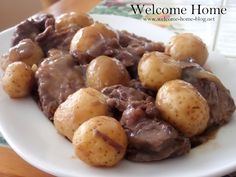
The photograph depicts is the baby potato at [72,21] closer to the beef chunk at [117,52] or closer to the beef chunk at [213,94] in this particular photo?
the beef chunk at [117,52]

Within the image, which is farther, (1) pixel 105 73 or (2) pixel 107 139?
(1) pixel 105 73

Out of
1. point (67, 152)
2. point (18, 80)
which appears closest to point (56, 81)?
point (18, 80)

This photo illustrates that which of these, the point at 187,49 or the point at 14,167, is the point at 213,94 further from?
the point at 14,167

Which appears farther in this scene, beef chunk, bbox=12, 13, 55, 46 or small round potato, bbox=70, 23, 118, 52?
beef chunk, bbox=12, 13, 55, 46

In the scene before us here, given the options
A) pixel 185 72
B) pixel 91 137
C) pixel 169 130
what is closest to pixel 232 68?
pixel 185 72

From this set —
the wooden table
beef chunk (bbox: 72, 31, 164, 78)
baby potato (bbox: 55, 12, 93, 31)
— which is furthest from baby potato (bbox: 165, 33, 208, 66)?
the wooden table

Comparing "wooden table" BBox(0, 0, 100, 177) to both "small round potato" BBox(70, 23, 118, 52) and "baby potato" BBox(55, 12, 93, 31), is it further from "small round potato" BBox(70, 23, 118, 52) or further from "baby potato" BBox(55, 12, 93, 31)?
"baby potato" BBox(55, 12, 93, 31)
